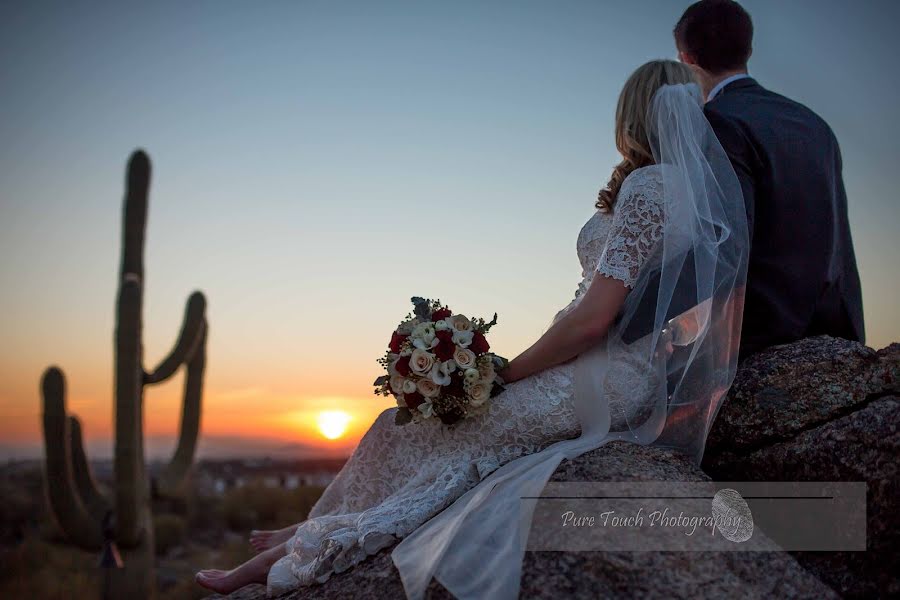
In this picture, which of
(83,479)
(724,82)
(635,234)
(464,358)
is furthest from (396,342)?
(83,479)

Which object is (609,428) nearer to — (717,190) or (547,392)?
(547,392)

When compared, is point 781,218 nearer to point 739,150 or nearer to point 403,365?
point 739,150

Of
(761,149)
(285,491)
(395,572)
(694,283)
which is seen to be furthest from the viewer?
(285,491)

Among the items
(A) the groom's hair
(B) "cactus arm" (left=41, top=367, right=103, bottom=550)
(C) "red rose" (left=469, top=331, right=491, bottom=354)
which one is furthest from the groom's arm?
(B) "cactus arm" (left=41, top=367, right=103, bottom=550)

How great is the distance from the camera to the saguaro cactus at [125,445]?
11.6 metres

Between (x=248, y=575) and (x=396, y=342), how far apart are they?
1581 mm

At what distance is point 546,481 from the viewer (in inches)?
145

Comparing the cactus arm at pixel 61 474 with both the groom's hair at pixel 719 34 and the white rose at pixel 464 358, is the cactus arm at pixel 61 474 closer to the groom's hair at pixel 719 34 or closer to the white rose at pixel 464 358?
the white rose at pixel 464 358

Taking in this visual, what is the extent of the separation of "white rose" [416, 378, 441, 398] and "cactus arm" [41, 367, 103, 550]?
919 centimetres

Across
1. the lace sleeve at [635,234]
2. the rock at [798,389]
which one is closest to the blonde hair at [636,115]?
the lace sleeve at [635,234]

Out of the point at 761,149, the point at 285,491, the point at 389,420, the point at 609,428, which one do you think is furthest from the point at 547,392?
the point at 285,491

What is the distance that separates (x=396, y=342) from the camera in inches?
175

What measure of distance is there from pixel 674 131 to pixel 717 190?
423 millimetres

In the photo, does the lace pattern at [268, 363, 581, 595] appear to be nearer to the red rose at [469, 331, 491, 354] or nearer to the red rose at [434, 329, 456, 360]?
the red rose at [469, 331, 491, 354]
